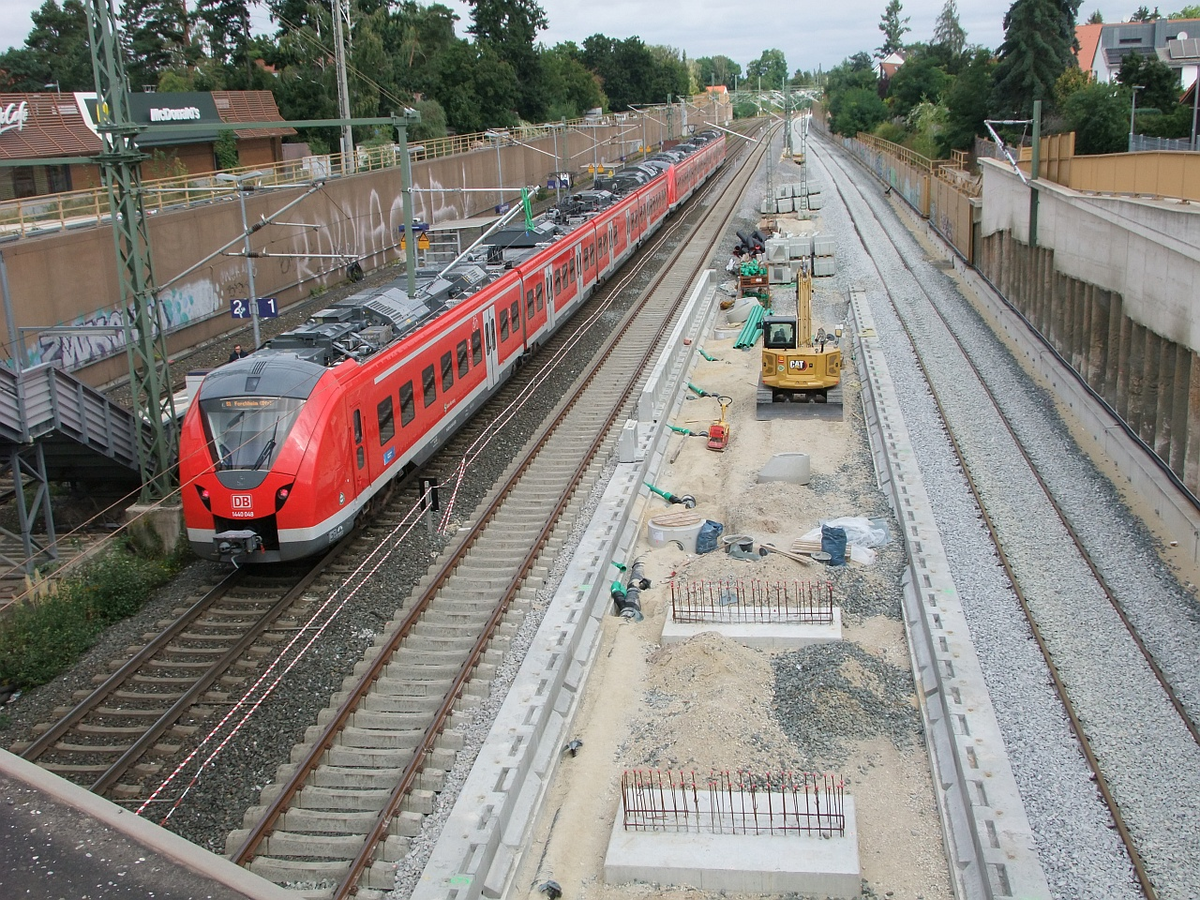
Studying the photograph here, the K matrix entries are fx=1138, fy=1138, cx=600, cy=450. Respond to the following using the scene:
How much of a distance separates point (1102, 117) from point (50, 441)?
39142 mm

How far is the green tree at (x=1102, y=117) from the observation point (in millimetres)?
42812

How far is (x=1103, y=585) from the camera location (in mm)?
14656

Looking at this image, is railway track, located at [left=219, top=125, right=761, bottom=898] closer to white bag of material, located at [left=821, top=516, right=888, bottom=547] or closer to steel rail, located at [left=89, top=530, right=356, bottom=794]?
steel rail, located at [left=89, top=530, right=356, bottom=794]

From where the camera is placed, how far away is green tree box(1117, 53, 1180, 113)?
151 ft

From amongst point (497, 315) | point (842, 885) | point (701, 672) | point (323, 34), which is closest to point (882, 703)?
point (701, 672)

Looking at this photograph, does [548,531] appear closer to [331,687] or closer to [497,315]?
[331,687]

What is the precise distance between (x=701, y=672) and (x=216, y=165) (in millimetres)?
Result: 41620

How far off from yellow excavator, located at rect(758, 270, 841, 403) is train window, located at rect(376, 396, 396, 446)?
9.44 meters

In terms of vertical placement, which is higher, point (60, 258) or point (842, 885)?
point (60, 258)

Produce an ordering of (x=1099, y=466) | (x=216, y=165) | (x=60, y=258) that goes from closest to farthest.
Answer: (x=1099, y=466), (x=60, y=258), (x=216, y=165)

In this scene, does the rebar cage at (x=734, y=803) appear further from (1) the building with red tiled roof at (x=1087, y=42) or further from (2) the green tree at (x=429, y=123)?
(1) the building with red tiled roof at (x=1087, y=42)

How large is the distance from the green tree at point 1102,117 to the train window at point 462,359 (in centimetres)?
3215

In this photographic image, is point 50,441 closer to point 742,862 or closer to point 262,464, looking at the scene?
point 262,464

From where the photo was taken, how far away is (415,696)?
1220 cm
